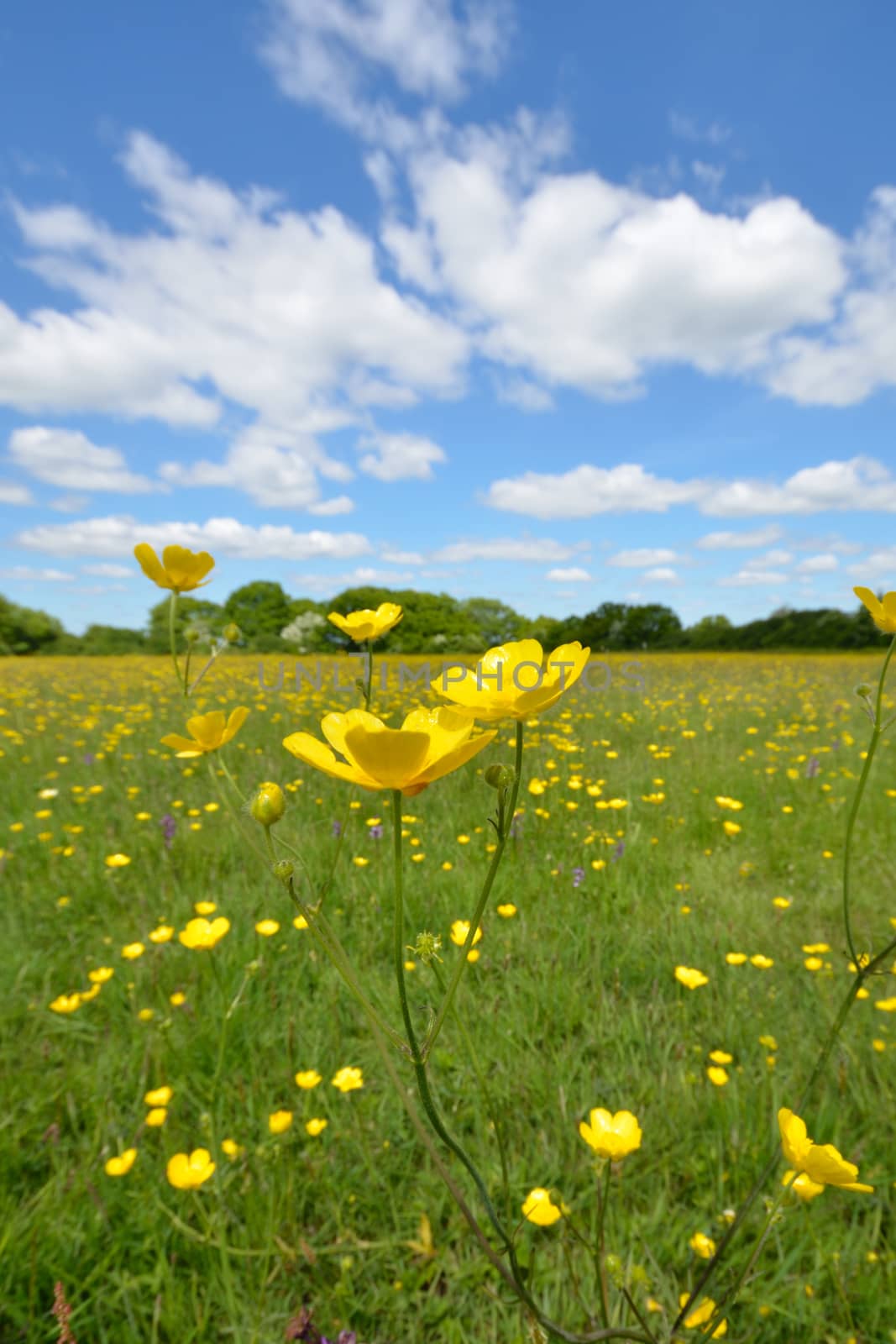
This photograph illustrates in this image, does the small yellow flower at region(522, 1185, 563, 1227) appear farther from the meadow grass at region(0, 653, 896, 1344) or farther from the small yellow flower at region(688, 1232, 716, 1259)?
the small yellow flower at region(688, 1232, 716, 1259)

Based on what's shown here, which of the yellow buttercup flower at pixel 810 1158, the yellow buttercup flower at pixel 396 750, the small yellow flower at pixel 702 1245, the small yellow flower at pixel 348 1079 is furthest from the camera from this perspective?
the small yellow flower at pixel 348 1079

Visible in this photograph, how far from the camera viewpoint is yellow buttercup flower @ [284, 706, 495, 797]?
0.51m

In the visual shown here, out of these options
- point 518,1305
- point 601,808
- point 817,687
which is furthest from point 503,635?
point 817,687

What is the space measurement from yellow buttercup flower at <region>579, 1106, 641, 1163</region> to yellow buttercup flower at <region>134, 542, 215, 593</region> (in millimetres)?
1148

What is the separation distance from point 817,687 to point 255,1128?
7.52 m

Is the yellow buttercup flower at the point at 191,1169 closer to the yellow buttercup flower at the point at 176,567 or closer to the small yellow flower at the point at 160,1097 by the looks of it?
the small yellow flower at the point at 160,1097

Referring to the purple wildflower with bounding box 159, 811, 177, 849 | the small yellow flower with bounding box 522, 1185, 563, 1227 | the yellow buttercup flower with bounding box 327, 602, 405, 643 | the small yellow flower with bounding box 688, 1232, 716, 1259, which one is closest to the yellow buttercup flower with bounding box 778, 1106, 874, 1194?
the small yellow flower with bounding box 522, 1185, 563, 1227

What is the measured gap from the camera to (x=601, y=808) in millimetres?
3152

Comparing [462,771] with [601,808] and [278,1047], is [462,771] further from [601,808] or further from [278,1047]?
[278,1047]

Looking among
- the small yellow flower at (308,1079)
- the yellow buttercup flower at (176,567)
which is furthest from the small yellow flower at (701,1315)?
the yellow buttercup flower at (176,567)

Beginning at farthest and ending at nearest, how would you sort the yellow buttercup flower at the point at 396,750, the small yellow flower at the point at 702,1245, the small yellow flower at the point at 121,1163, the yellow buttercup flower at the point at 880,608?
the small yellow flower at the point at 121,1163, the small yellow flower at the point at 702,1245, the yellow buttercup flower at the point at 880,608, the yellow buttercup flower at the point at 396,750

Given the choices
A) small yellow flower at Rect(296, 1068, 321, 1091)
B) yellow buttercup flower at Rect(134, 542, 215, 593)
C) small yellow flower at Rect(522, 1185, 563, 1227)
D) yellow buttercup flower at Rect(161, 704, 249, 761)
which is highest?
yellow buttercup flower at Rect(134, 542, 215, 593)

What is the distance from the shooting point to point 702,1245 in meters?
1.17

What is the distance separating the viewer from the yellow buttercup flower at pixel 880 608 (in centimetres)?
91
